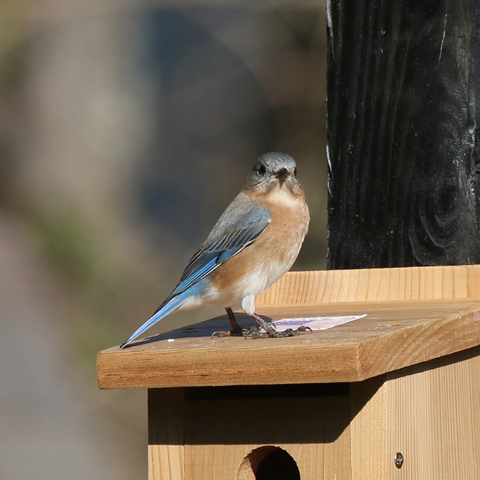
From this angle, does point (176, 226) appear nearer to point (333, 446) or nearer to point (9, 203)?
point (9, 203)

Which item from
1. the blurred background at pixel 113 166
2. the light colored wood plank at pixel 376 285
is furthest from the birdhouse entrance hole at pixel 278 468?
the blurred background at pixel 113 166

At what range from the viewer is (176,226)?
7336 millimetres

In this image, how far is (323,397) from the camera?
2852 mm

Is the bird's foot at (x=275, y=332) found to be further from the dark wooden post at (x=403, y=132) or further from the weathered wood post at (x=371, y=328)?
the dark wooden post at (x=403, y=132)

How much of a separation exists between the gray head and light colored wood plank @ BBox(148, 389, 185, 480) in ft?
4.38

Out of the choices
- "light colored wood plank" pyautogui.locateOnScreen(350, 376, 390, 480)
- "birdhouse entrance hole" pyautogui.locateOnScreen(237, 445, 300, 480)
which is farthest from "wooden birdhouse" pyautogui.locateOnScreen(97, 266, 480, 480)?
"birdhouse entrance hole" pyautogui.locateOnScreen(237, 445, 300, 480)

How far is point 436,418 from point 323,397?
48cm

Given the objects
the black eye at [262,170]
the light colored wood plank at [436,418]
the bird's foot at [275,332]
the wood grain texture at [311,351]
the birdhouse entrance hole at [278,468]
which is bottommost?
the birdhouse entrance hole at [278,468]

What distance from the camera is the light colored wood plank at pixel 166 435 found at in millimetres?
3080

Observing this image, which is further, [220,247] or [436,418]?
[220,247]

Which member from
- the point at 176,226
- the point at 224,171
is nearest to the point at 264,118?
the point at 224,171

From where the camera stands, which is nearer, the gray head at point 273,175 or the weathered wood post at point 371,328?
the weathered wood post at point 371,328

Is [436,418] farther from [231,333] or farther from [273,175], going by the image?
[273,175]

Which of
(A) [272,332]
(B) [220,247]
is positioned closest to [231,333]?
(A) [272,332]
